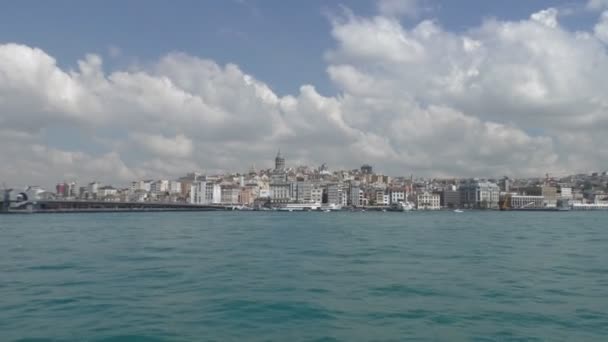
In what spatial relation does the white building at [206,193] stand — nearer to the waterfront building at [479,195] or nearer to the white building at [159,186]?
the white building at [159,186]

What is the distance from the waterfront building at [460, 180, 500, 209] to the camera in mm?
143750

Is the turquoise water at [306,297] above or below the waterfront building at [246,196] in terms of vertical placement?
below

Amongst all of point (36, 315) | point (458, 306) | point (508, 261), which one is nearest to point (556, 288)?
point (458, 306)

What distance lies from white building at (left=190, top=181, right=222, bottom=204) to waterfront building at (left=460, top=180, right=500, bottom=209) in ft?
221

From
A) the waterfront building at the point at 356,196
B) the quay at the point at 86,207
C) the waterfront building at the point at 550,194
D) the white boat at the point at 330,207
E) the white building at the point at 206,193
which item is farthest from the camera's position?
the waterfront building at the point at 550,194

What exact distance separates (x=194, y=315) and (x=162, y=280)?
4248 mm

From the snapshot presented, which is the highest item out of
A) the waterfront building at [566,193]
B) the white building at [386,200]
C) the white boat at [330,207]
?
the waterfront building at [566,193]

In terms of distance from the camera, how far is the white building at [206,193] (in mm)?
148250

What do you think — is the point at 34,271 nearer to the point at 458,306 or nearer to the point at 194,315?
the point at 194,315

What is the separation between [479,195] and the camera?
14488 cm

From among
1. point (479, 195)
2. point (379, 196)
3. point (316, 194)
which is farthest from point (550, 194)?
point (316, 194)

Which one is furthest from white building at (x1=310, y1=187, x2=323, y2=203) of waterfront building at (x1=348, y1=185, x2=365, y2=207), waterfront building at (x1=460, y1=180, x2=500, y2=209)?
waterfront building at (x1=460, y1=180, x2=500, y2=209)

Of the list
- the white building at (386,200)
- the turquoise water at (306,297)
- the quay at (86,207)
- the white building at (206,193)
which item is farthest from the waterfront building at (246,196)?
the turquoise water at (306,297)

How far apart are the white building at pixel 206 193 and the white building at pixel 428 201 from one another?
53610mm
